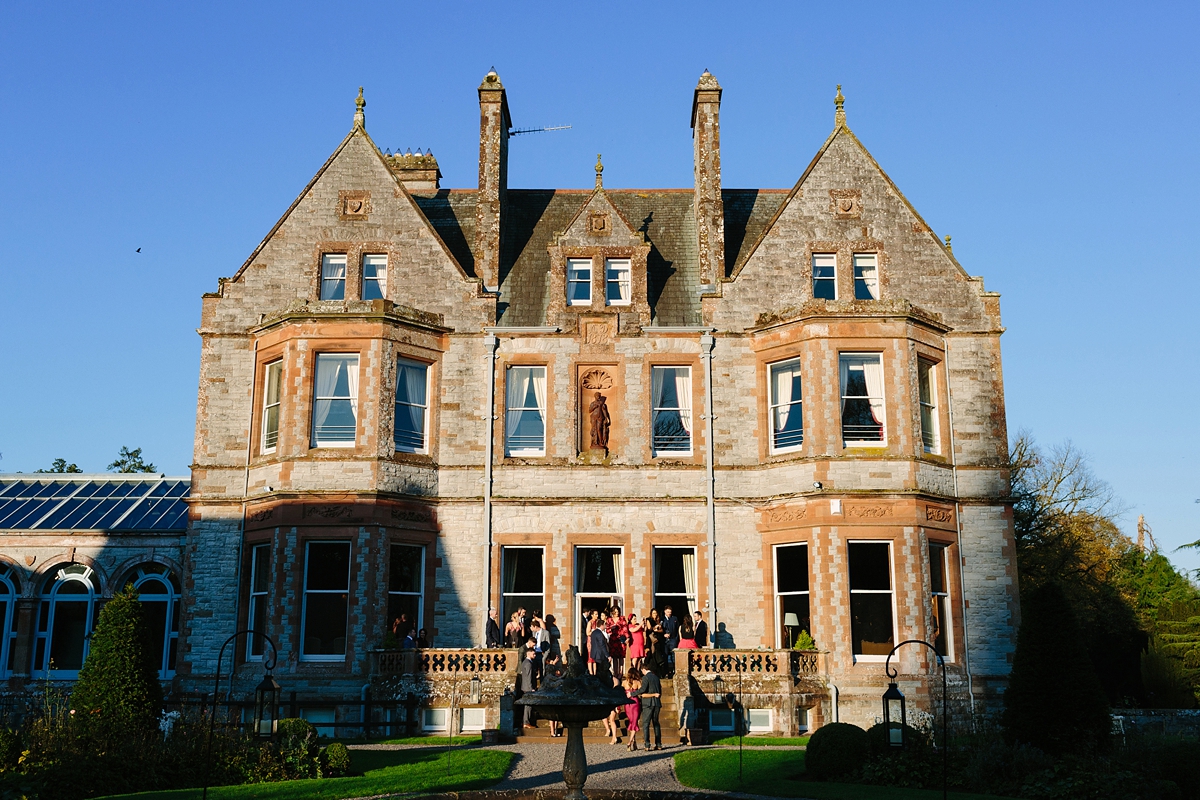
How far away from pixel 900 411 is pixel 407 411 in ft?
37.6

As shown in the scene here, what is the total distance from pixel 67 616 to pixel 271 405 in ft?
24.3

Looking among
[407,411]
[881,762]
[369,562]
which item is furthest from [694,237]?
[881,762]

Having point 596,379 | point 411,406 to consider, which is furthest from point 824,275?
point 411,406

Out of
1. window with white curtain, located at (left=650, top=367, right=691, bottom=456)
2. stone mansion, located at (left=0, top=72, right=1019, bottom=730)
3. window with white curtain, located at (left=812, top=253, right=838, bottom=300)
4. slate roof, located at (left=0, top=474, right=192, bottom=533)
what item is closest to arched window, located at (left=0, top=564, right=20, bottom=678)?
stone mansion, located at (left=0, top=72, right=1019, bottom=730)

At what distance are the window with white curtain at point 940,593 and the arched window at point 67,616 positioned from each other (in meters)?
20.0

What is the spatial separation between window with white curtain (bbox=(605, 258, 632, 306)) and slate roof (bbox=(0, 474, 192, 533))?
1213cm

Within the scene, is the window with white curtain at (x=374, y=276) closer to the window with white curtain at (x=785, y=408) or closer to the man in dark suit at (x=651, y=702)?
the window with white curtain at (x=785, y=408)

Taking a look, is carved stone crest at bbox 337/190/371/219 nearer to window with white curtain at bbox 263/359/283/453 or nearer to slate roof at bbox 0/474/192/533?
window with white curtain at bbox 263/359/283/453

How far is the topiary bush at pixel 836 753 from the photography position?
17391mm

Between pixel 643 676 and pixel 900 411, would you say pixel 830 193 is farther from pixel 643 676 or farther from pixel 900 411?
pixel 643 676

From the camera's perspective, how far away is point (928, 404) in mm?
Answer: 26875

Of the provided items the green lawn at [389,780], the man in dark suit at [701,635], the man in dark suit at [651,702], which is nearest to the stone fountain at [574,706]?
the green lawn at [389,780]

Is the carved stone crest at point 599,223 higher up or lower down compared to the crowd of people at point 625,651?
higher up

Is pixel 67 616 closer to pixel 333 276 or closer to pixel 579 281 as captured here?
pixel 333 276
